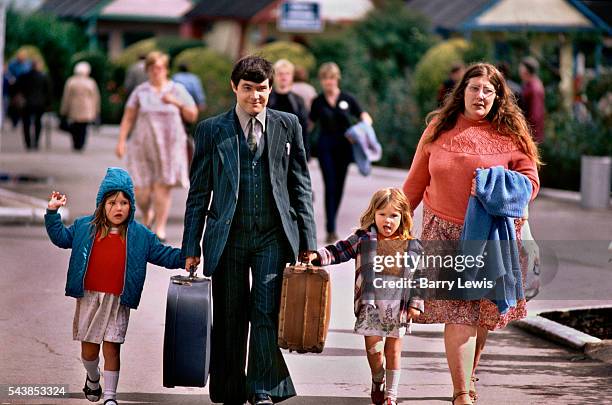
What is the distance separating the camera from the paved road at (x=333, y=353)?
331 inches

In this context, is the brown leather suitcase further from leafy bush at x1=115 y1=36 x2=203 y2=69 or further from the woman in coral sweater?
leafy bush at x1=115 y1=36 x2=203 y2=69

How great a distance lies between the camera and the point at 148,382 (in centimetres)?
859

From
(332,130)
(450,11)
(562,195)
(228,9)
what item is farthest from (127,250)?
(228,9)

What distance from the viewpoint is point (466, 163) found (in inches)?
300

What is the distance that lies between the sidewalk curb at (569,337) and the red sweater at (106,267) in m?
3.25

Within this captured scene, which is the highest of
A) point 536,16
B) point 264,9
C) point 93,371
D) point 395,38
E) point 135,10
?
point 135,10

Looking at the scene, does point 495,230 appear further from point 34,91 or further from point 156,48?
point 156,48

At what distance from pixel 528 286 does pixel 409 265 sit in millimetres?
592

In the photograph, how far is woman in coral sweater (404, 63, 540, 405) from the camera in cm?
754

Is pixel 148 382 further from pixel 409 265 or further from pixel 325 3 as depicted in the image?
pixel 325 3

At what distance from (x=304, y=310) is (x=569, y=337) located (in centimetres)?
312

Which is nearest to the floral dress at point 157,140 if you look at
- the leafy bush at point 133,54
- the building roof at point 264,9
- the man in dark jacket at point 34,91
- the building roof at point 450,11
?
the man in dark jacket at point 34,91

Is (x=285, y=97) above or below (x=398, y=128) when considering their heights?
below

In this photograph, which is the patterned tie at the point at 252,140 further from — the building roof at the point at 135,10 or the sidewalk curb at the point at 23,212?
the building roof at the point at 135,10
